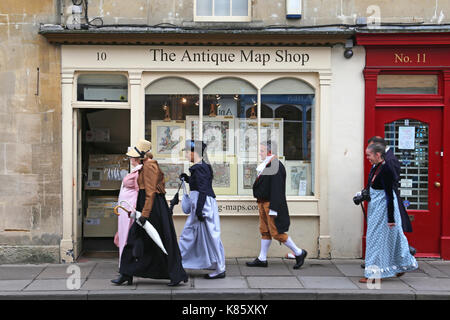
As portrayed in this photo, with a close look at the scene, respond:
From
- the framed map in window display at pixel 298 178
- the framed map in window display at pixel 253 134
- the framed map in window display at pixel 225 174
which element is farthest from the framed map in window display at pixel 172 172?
the framed map in window display at pixel 298 178

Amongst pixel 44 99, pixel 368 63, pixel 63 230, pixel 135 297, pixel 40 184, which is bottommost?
pixel 135 297

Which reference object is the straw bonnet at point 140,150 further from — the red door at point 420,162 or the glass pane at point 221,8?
the red door at point 420,162

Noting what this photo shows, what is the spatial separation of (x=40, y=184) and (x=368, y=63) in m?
5.79

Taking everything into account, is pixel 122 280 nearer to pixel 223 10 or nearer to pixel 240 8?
pixel 223 10

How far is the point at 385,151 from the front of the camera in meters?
7.69

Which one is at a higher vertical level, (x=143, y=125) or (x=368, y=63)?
(x=368, y=63)

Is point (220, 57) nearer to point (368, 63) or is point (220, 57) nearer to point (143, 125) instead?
point (143, 125)

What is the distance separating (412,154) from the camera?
9.29m

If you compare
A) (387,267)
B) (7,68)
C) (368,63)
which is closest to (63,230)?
(7,68)

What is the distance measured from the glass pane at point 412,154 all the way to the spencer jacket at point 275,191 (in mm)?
2213

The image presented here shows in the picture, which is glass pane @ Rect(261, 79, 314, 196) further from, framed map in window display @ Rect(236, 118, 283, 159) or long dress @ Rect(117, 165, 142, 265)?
long dress @ Rect(117, 165, 142, 265)

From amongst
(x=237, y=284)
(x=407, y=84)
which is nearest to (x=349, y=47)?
(x=407, y=84)

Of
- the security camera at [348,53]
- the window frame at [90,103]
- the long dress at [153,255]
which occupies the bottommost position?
the long dress at [153,255]

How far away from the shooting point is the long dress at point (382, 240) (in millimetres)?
7508
